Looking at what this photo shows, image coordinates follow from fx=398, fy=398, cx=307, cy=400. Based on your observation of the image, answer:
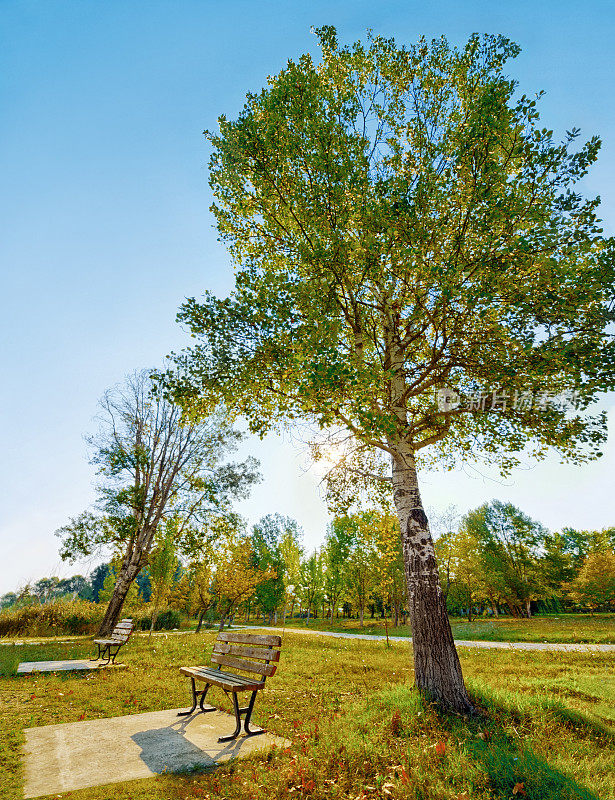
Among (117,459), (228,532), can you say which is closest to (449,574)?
(228,532)

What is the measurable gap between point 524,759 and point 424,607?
8.98 ft

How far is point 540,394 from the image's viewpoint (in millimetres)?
7719

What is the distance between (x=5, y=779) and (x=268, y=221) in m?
10.1

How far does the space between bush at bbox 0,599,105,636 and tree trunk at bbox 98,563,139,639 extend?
6.28 m

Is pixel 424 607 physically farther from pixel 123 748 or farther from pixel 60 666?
pixel 60 666

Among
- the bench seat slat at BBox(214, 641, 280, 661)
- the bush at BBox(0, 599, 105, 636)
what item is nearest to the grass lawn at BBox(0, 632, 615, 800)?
the bench seat slat at BBox(214, 641, 280, 661)

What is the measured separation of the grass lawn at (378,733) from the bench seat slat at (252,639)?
1.04 m

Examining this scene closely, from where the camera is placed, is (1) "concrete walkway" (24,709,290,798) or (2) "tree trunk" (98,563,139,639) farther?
(2) "tree trunk" (98,563,139,639)

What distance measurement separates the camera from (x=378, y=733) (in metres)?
5.06

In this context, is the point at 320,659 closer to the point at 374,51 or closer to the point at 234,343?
the point at 234,343

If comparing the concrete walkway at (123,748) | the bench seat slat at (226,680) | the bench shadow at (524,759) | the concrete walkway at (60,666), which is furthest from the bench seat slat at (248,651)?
the concrete walkway at (60,666)

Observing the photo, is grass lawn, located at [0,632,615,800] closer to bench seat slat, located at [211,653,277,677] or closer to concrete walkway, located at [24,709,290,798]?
concrete walkway, located at [24,709,290,798]

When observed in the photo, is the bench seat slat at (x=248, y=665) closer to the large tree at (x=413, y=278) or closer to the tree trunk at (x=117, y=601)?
the large tree at (x=413, y=278)

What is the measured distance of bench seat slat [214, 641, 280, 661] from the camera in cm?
561
